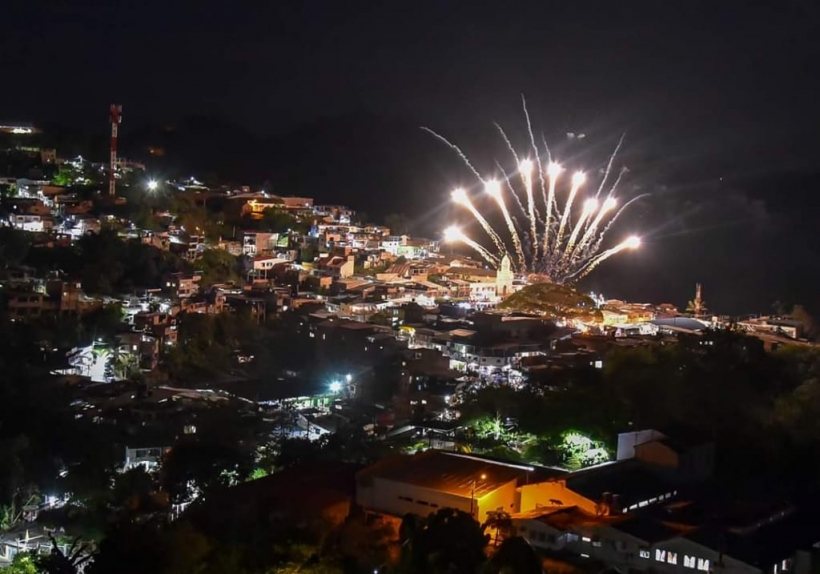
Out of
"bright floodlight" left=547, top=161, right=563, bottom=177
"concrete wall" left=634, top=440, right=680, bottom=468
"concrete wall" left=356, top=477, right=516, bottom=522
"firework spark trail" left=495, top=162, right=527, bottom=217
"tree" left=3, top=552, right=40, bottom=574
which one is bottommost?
"tree" left=3, top=552, right=40, bottom=574

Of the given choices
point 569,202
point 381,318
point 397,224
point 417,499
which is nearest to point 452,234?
point 397,224

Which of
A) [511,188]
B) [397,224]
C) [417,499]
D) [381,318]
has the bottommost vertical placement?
[417,499]

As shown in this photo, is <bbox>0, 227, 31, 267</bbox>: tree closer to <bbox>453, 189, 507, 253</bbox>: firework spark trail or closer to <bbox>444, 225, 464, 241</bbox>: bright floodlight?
<bbox>453, 189, 507, 253</bbox>: firework spark trail

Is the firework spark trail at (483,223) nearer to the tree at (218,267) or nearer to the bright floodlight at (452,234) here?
the bright floodlight at (452,234)

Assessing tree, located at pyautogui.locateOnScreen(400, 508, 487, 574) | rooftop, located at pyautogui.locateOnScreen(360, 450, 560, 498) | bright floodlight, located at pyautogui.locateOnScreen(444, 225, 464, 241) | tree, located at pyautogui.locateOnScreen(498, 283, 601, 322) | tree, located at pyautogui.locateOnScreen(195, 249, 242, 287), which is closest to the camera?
tree, located at pyautogui.locateOnScreen(400, 508, 487, 574)

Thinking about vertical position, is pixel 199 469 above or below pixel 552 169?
below

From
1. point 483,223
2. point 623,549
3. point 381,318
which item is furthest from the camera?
point 483,223

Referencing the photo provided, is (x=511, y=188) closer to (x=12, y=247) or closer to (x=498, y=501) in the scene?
(x=12, y=247)

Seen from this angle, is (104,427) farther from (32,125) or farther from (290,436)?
(32,125)

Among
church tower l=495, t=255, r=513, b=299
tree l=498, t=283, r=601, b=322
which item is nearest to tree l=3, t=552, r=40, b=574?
tree l=498, t=283, r=601, b=322
